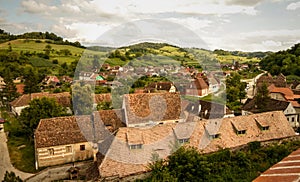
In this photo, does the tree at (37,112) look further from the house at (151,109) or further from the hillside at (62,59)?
the hillside at (62,59)

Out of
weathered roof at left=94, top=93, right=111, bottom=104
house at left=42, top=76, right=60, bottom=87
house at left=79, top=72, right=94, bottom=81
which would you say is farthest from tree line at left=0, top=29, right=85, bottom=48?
weathered roof at left=94, top=93, right=111, bottom=104

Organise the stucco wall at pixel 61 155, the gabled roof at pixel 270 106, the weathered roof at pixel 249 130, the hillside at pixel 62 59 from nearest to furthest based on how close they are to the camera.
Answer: the weathered roof at pixel 249 130
the stucco wall at pixel 61 155
the gabled roof at pixel 270 106
the hillside at pixel 62 59

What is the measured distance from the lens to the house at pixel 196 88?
69669 millimetres

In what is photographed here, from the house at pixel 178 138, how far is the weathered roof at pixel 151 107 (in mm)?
6160

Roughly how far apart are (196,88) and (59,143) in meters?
45.8

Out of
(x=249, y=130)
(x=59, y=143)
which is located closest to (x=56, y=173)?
(x=59, y=143)

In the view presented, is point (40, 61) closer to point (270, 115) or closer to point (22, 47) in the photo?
point (22, 47)

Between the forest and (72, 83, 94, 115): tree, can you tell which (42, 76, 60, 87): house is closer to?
(72, 83, 94, 115): tree

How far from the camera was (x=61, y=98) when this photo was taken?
53562 mm

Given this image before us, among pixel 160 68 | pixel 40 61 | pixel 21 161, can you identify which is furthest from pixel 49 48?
pixel 21 161

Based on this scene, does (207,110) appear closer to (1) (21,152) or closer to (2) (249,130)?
(2) (249,130)

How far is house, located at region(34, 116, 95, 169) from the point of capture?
3011 centimetres

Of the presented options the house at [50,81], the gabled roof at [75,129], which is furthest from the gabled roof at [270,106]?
the house at [50,81]

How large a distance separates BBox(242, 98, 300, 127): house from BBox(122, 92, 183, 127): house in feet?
53.7
